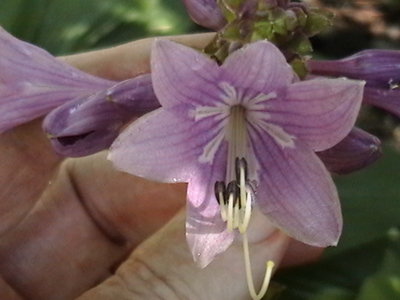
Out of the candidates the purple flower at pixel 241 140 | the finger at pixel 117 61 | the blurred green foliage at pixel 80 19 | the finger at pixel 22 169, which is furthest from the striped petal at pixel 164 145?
the blurred green foliage at pixel 80 19

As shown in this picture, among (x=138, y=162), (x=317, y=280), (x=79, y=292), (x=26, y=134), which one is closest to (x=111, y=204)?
(x=79, y=292)

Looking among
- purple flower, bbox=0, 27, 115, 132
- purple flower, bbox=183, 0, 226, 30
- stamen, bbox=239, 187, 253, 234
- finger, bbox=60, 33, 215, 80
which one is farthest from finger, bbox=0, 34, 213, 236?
stamen, bbox=239, 187, 253, 234

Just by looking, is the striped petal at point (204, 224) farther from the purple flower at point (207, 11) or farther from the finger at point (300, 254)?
the finger at point (300, 254)

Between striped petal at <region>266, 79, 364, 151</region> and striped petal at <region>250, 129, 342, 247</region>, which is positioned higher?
striped petal at <region>266, 79, 364, 151</region>

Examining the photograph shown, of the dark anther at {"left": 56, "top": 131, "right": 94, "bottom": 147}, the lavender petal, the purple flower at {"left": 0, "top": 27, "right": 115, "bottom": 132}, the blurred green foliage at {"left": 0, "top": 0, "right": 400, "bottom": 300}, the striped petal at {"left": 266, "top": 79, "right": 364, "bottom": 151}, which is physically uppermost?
the purple flower at {"left": 0, "top": 27, "right": 115, "bottom": 132}

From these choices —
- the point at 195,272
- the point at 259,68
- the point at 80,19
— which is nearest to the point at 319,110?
the point at 259,68

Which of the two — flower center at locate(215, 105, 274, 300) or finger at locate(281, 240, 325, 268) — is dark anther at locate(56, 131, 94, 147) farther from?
finger at locate(281, 240, 325, 268)

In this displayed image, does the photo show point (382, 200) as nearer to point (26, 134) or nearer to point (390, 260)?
point (390, 260)

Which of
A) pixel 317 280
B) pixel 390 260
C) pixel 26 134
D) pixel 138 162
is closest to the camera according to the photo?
pixel 138 162
